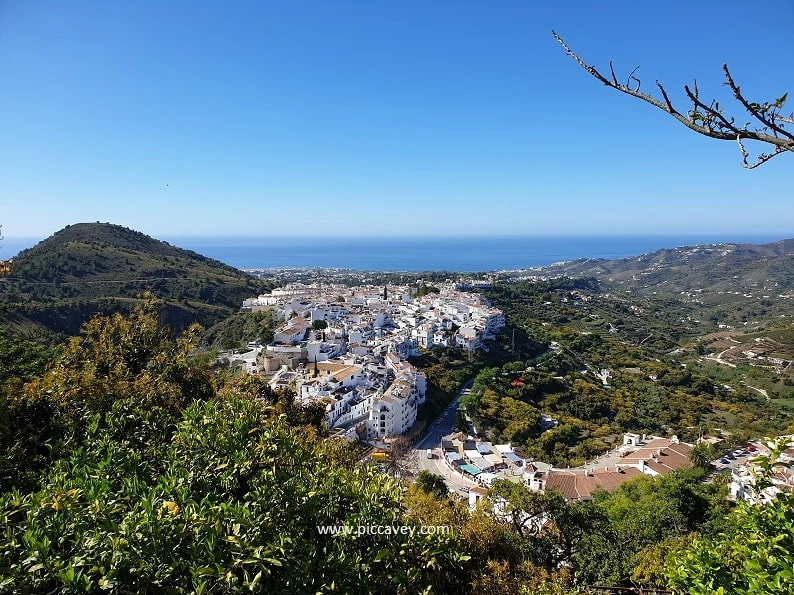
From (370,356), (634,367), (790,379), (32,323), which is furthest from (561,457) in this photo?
(32,323)

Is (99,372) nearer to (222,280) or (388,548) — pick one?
(388,548)

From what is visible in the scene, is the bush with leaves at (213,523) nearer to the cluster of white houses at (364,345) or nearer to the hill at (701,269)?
the cluster of white houses at (364,345)

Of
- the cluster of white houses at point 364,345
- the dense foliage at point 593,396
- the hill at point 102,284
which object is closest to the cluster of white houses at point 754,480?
the dense foliage at point 593,396

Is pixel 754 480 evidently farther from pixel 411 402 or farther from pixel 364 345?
pixel 364 345

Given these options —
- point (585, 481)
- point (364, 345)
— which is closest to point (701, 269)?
point (364, 345)

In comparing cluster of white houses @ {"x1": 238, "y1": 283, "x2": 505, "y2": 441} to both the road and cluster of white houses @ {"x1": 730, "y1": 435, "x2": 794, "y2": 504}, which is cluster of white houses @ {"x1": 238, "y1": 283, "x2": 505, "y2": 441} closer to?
the road
